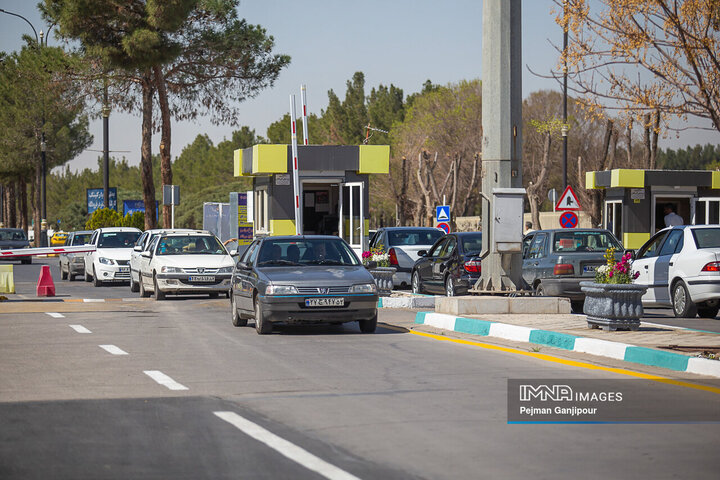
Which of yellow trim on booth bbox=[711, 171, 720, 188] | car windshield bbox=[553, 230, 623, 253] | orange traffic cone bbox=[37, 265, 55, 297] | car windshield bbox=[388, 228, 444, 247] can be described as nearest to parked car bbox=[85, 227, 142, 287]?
orange traffic cone bbox=[37, 265, 55, 297]

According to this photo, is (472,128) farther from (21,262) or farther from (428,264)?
(428,264)

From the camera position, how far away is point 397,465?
678cm

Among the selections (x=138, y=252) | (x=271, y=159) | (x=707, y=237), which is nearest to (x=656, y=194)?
(x=271, y=159)

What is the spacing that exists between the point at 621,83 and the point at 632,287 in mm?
2622

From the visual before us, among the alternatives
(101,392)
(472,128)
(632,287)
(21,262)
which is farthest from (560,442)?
(472,128)

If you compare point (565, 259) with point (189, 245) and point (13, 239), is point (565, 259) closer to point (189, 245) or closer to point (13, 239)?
point (189, 245)

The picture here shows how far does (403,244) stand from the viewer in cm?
3084

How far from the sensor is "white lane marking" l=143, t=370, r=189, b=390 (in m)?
10.3

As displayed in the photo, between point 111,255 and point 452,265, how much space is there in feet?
40.8

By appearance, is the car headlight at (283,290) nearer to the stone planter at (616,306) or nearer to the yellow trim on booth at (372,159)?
the stone planter at (616,306)

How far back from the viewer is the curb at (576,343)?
37.6 ft

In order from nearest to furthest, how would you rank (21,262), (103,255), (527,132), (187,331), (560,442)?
(560,442), (187,331), (103,255), (21,262), (527,132)

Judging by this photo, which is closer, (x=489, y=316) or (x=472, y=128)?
(x=489, y=316)

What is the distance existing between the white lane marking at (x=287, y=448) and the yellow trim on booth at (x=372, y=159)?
1066 inches
